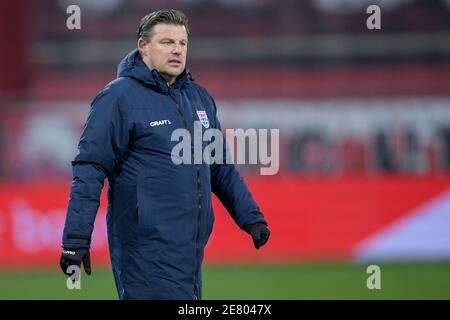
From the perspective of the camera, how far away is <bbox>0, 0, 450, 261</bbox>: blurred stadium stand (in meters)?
10.4

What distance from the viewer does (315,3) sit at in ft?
50.6

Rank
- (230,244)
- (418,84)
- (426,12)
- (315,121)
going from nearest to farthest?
1. (230,244)
2. (315,121)
3. (418,84)
4. (426,12)

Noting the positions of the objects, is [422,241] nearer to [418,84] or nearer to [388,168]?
[388,168]

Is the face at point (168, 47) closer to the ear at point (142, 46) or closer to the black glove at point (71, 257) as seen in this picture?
the ear at point (142, 46)

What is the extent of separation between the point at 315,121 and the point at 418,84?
2.87 m

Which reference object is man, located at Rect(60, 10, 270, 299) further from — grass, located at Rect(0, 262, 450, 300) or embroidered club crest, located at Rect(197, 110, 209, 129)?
grass, located at Rect(0, 262, 450, 300)

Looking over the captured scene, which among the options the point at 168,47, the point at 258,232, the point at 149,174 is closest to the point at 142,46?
the point at 168,47

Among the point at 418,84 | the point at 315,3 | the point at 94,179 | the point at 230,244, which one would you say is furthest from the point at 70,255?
the point at 315,3

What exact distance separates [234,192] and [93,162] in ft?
2.58

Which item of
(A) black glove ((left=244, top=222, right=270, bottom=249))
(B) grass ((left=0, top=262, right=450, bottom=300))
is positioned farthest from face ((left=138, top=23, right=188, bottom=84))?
(B) grass ((left=0, top=262, right=450, bottom=300))

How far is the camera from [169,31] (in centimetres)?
467

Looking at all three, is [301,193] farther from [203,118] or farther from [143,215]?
[143,215]

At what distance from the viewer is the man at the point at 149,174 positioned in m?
4.55
